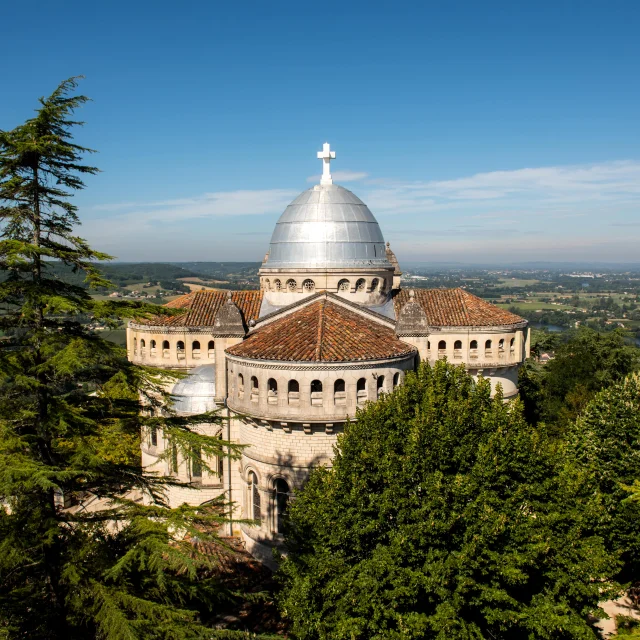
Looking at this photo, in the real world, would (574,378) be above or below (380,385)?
below

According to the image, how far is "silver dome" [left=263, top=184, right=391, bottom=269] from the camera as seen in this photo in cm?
3556

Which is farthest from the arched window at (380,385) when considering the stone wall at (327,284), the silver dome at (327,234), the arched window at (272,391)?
the silver dome at (327,234)

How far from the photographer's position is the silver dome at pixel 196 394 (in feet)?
109

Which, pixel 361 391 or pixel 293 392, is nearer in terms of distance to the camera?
pixel 293 392

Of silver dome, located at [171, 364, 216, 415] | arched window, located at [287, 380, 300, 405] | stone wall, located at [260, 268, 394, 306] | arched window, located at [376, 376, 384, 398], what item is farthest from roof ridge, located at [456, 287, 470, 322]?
silver dome, located at [171, 364, 216, 415]

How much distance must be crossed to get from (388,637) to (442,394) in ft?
31.2

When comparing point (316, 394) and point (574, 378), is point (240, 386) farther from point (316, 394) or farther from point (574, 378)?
point (574, 378)

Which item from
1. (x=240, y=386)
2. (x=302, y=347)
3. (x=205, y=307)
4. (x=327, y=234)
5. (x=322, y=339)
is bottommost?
(x=240, y=386)

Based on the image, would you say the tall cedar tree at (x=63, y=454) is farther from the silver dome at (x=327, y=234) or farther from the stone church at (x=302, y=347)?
the silver dome at (x=327, y=234)

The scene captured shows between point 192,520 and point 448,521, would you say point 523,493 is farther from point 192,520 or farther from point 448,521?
point 192,520

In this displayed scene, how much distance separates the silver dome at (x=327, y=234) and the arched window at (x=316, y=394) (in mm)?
10315

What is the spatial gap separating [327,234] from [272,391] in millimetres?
12377

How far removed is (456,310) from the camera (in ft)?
134

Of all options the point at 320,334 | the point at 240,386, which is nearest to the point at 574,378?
the point at 320,334
